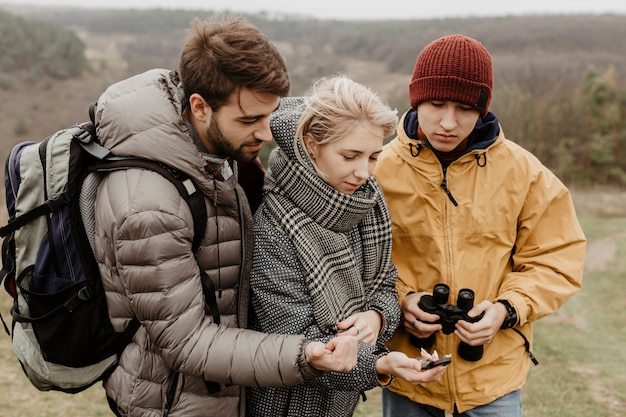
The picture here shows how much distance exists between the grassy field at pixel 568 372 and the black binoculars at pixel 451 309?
3.85m

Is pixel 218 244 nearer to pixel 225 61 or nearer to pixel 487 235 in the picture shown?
pixel 225 61

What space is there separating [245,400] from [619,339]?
907cm

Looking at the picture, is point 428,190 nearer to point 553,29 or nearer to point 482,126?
point 482,126

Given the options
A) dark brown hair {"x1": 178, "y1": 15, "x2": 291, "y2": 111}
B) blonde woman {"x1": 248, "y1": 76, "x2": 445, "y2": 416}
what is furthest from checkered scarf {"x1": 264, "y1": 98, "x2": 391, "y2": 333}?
dark brown hair {"x1": 178, "y1": 15, "x2": 291, "y2": 111}

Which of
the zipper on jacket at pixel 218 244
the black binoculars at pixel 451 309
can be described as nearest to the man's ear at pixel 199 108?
the zipper on jacket at pixel 218 244

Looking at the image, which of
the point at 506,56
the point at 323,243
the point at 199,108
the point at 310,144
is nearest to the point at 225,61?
the point at 199,108

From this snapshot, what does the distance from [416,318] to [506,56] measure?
69586mm

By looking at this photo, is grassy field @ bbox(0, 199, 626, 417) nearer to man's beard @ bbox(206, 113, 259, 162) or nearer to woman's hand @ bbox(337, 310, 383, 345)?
woman's hand @ bbox(337, 310, 383, 345)

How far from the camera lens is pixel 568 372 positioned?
7703 mm

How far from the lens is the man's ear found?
2.05 m

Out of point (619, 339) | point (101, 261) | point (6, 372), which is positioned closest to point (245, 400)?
point (101, 261)

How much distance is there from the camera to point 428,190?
2.54 meters

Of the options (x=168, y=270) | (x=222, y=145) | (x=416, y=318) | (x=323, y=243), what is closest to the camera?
(x=168, y=270)

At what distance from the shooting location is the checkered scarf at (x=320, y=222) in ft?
7.09
